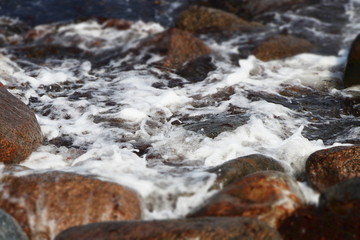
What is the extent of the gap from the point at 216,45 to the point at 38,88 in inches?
162

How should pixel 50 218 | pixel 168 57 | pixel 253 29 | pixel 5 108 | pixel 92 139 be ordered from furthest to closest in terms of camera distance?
pixel 253 29
pixel 168 57
pixel 92 139
pixel 5 108
pixel 50 218

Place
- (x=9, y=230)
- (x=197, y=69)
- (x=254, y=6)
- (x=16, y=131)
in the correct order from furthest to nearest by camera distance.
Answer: (x=254, y=6), (x=197, y=69), (x=16, y=131), (x=9, y=230)

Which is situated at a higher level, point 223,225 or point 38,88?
point 223,225

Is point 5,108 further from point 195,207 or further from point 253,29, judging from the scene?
point 253,29

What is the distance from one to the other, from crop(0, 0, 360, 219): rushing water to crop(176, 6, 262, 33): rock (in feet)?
2.17

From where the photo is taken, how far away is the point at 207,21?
11344mm

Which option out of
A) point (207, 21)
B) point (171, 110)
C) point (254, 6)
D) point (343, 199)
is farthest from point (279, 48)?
point (343, 199)

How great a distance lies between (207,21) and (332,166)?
24.3 ft

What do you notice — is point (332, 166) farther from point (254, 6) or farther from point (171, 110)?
point (254, 6)

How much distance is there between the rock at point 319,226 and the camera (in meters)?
3.38

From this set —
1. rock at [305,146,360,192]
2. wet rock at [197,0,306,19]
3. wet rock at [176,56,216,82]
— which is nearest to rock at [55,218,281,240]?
rock at [305,146,360,192]

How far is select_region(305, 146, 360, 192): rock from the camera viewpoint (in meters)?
4.46

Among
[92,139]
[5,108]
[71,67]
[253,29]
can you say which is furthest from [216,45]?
[5,108]

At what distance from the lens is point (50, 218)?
12.2 feet
